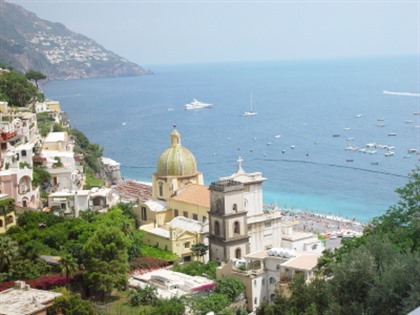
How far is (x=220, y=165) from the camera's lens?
91.1 m

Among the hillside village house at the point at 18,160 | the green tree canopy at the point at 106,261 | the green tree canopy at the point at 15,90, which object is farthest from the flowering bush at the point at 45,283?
the green tree canopy at the point at 15,90

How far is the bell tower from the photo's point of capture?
37156mm

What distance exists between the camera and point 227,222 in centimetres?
3719

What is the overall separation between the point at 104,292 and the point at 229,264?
6.07m

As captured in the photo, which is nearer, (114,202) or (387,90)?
(114,202)

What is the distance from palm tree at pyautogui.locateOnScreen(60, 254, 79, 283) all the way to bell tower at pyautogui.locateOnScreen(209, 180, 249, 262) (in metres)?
9.29

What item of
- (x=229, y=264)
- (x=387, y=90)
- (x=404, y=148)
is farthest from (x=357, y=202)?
(x=387, y=90)

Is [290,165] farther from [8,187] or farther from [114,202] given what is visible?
[8,187]

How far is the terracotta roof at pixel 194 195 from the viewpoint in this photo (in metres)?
41.4

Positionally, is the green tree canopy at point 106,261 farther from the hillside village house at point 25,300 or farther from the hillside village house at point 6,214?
the hillside village house at point 6,214

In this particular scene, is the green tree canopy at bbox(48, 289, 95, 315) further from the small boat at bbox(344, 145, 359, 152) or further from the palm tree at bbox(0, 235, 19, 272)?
the small boat at bbox(344, 145, 359, 152)

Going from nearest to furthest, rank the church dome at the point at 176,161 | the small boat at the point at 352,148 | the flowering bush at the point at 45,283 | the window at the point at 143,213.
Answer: the flowering bush at the point at 45,283 → the church dome at the point at 176,161 → the window at the point at 143,213 → the small boat at the point at 352,148

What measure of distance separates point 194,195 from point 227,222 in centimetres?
554

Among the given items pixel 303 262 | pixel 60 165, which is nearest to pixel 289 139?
pixel 60 165
